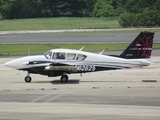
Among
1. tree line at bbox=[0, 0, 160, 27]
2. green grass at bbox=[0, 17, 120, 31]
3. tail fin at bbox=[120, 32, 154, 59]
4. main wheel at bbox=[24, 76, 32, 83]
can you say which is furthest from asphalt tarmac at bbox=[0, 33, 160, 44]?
tree line at bbox=[0, 0, 160, 27]

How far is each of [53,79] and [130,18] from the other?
4697 cm

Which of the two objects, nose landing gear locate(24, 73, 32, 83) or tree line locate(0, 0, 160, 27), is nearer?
nose landing gear locate(24, 73, 32, 83)

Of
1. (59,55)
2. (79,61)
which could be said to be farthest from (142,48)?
(59,55)

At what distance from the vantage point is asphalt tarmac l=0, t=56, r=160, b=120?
1745 centimetres

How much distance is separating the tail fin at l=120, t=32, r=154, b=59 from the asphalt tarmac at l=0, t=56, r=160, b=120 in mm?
1509

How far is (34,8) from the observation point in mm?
101688

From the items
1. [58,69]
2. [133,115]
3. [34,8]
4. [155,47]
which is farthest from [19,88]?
[34,8]

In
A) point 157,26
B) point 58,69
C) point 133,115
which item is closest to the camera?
point 133,115

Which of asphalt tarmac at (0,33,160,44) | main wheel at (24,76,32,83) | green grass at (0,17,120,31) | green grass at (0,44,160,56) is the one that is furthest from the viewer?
green grass at (0,17,120,31)

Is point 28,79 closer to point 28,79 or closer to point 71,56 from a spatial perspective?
point 28,79

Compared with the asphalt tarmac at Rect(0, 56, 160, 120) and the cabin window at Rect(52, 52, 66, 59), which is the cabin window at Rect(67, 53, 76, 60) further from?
the asphalt tarmac at Rect(0, 56, 160, 120)

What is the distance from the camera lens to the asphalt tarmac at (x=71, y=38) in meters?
54.2

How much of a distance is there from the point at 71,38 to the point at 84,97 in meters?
36.3

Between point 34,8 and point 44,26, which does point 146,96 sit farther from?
point 34,8
